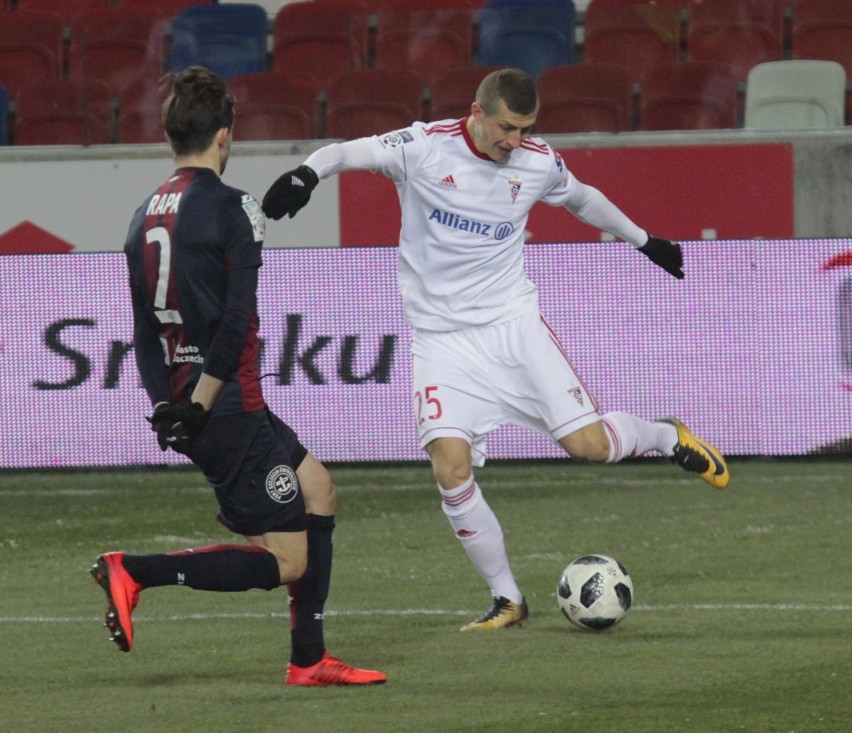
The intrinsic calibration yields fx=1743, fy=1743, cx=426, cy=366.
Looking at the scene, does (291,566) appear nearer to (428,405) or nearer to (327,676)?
(327,676)

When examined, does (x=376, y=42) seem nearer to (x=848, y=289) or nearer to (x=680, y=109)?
(x=680, y=109)

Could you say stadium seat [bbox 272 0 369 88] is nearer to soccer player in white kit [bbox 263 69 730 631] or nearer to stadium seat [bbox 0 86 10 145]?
stadium seat [bbox 0 86 10 145]

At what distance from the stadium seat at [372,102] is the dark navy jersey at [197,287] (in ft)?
26.3

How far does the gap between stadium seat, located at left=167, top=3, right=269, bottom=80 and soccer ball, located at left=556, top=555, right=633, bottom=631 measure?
8590mm

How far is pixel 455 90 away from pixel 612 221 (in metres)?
6.36

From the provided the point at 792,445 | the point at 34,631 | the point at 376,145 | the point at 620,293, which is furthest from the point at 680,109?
the point at 34,631

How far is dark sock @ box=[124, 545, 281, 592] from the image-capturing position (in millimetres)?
4887

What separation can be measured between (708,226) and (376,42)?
361 cm

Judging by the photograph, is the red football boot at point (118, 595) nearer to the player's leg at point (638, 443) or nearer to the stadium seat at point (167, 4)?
the player's leg at point (638, 443)

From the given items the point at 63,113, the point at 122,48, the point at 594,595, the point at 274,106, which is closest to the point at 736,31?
the point at 274,106

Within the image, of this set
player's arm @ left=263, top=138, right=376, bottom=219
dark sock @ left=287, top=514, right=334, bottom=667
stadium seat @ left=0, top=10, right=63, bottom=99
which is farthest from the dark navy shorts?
stadium seat @ left=0, top=10, right=63, bottom=99

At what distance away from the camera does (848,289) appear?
1076 centimetres

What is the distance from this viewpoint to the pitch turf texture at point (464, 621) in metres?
4.73

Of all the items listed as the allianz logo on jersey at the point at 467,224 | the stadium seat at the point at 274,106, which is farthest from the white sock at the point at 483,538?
the stadium seat at the point at 274,106
